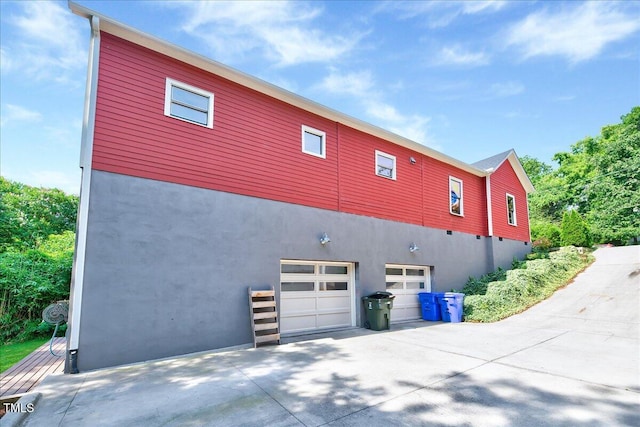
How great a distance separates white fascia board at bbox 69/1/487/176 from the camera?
563 cm

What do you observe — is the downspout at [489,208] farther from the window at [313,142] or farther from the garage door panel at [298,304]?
the garage door panel at [298,304]

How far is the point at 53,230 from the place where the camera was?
73.5 feet

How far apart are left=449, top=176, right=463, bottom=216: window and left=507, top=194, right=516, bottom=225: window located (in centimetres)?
417

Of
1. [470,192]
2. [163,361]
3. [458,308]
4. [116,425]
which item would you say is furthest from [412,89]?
[116,425]

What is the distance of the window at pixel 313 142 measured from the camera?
27.4 ft

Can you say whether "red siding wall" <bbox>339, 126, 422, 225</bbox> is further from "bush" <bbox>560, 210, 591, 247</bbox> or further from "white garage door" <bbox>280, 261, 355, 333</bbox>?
"bush" <bbox>560, 210, 591, 247</bbox>

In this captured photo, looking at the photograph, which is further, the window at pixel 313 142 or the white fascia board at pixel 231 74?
the window at pixel 313 142

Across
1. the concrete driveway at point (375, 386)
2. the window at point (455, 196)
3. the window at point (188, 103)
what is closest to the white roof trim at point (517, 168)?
the window at point (455, 196)

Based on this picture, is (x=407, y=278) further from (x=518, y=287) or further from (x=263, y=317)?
(x=263, y=317)

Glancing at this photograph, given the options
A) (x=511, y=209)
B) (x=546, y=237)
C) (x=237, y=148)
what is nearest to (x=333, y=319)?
(x=237, y=148)

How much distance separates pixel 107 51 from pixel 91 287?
426 cm

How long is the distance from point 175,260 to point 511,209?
15.6 meters

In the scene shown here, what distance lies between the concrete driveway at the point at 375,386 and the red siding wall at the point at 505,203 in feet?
24.6

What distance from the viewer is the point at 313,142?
862 centimetres
